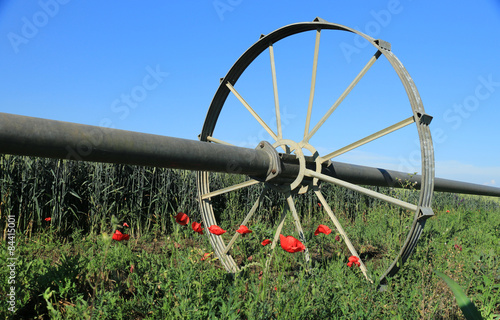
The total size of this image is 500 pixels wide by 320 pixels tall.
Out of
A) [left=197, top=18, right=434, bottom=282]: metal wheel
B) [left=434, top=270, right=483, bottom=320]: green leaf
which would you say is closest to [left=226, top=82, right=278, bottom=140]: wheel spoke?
[left=197, top=18, right=434, bottom=282]: metal wheel

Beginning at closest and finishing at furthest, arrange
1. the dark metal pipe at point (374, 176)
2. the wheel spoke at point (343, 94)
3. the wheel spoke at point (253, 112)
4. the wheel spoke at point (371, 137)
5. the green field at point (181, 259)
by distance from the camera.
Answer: the green field at point (181, 259) < the wheel spoke at point (371, 137) < the wheel spoke at point (343, 94) < the dark metal pipe at point (374, 176) < the wheel spoke at point (253, 112)

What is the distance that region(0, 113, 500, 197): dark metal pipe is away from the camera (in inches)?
80.7

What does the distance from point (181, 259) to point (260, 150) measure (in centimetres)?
108

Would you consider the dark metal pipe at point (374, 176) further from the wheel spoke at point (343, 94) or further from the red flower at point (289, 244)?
the red flower at point (289, 244)

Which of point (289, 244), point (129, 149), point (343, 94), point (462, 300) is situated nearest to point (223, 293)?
point (289, 244)

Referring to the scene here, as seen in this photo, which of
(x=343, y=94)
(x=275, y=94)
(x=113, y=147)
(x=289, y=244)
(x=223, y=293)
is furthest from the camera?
(x=275, y=94)

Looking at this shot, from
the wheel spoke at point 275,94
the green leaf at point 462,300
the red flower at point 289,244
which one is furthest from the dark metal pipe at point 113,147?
the green leaf at point 462,300

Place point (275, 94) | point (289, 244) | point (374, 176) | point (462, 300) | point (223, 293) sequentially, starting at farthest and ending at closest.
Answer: point (374, 176), point (275, 94), point (223, 293), point (289, 244), point (462, 300)

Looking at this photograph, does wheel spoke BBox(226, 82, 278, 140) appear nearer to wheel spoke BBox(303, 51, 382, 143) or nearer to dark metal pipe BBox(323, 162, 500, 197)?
wheel spoke BBox(303, 51, 382, 143)

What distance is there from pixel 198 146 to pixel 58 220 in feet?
9.68

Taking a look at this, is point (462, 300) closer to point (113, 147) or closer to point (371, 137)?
point (371, 137)

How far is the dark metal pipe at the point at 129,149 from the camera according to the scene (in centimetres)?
205

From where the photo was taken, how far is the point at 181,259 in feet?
9.76

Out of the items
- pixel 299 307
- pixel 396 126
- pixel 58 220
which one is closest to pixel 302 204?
pixel 58 220
